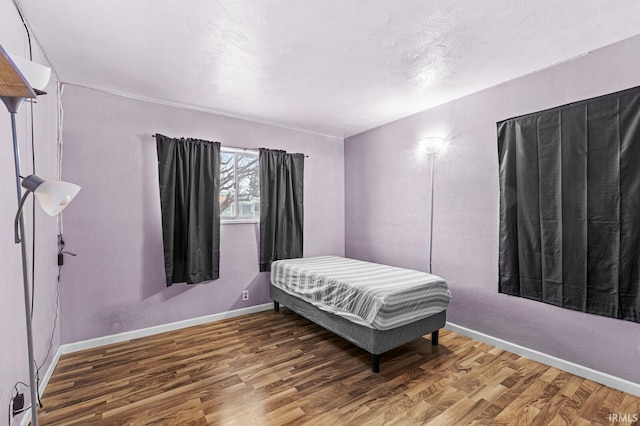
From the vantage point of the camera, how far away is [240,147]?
145 inches

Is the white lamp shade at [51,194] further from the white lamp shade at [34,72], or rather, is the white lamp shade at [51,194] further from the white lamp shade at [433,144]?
the white lamp shade at [433,144]

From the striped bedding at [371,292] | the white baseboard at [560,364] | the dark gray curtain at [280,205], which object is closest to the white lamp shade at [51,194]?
the striped bedding at [371,292]

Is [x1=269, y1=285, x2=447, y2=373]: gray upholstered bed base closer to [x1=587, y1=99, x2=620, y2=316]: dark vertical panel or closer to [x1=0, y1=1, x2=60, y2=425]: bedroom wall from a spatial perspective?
[x1=587, y1=99, x2=620, y2=316]: dark vertical panel

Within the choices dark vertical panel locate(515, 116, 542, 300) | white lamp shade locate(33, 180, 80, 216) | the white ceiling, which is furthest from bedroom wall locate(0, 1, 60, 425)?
dark vertical panel locate(515, 116, 542, 300)

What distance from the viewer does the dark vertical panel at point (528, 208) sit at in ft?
8.23

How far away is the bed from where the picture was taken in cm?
235

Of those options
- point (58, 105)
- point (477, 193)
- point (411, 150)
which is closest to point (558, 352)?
point (477, 193)

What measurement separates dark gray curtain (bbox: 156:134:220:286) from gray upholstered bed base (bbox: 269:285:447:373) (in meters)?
1.29

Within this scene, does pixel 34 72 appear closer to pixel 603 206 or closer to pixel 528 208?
pixel 528 208

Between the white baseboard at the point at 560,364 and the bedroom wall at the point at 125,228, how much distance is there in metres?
2.65

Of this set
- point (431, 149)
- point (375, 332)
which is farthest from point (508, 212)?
point (375, 332)

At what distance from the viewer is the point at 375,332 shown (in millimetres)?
2320

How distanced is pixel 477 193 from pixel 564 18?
4.99ft

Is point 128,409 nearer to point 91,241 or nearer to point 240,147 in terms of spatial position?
point 91,241
